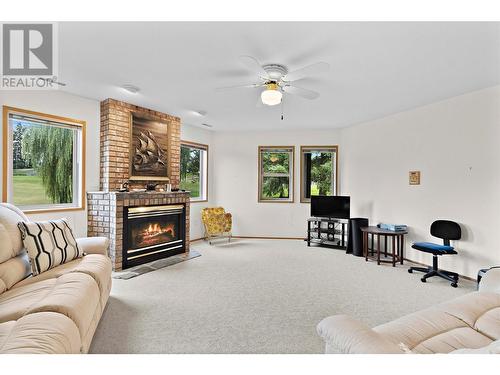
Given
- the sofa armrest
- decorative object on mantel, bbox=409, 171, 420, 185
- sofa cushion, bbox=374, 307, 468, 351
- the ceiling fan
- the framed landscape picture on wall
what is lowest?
sofa cushion, bbox=374, 307, 468, 351

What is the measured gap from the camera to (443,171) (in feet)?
13.0

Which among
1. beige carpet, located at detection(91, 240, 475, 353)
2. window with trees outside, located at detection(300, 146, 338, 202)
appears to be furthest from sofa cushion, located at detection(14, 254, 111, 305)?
window with trees outside, located at detection(300, 146, 338, 202)

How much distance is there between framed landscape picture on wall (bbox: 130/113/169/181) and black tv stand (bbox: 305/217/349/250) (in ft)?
10.5

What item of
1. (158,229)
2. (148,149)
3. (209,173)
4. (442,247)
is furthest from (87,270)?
(209,173)

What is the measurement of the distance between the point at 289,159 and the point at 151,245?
3640mm

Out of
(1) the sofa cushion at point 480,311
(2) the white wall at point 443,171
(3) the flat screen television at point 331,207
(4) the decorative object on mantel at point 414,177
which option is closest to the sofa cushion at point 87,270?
(1) the sofa cushion at point 480,311

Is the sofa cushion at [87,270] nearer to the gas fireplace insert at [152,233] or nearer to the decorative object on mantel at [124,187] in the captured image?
the gas fireplace insert at [152,233]

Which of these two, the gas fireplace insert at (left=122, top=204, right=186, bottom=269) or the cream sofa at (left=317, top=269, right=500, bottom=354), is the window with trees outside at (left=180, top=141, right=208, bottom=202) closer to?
the gas fireplace insert at (left=122, top=204, right=186, bottom=269)

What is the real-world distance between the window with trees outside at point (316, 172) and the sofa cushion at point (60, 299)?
4995 millimetres

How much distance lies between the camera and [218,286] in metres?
3.32

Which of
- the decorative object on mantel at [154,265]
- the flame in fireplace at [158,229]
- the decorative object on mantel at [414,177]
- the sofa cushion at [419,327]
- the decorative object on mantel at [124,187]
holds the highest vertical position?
the decorative object on mantel at [414,177]

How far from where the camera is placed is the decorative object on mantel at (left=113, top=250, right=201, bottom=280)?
3.64 meters

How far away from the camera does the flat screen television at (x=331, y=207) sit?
5.47 meters
